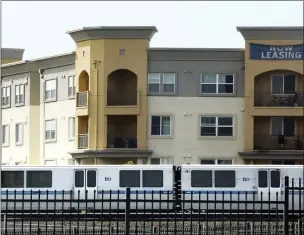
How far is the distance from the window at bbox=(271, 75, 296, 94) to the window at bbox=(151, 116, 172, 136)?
6.50 metres

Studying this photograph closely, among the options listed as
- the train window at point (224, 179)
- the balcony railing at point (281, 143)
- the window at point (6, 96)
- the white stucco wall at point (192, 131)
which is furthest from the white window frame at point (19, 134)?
the train window at point (224, 179)

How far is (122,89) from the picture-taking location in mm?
58812

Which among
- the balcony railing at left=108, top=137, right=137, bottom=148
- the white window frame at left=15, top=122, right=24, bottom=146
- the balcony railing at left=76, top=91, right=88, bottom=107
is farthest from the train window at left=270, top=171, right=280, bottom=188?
the white window frame at left=15, top=122, right=24, bottom=146

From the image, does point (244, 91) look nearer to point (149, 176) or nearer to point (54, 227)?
point (149, 176)

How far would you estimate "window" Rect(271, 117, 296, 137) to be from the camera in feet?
188

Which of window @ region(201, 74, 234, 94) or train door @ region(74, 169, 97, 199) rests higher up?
window @ region(201, 74, 234, 94)

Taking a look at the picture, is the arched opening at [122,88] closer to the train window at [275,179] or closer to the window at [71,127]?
the window at [71,127]

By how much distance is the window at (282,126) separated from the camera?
57.3m

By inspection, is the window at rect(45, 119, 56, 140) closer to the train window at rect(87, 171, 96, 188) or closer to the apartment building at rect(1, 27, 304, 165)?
the apartment building at rect(1, 27, 304, 165)

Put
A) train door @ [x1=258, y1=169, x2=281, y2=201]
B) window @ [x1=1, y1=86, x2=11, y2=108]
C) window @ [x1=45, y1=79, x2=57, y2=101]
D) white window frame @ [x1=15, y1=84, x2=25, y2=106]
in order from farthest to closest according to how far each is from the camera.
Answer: window @ [x1=1, y1=86, x2=11, y2=108]
white window frame @ [x1=15, y1=84, x2=25, y2=106]
window @ [x1=45, y1=79, x2=57, y2=101]
train door @ [x1=258, y1=169, x2=281, y2=201]

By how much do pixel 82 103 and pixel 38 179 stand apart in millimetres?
17161

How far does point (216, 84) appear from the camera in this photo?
5828 cm

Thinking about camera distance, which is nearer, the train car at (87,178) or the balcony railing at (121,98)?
the train car at (87,178)

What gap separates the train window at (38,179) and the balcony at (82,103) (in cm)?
1624
